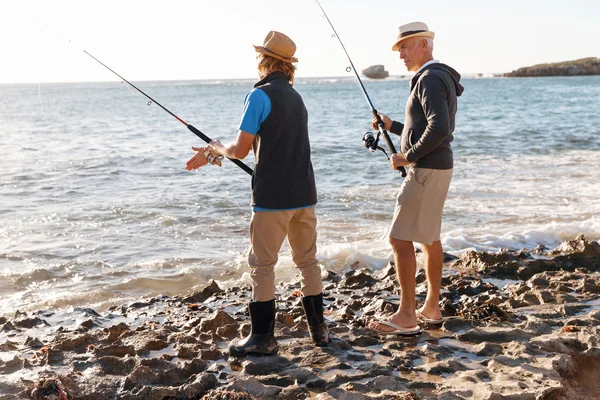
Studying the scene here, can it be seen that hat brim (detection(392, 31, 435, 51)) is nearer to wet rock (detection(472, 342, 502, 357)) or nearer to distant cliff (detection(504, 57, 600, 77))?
wet rock (detection(472, 342, 502, 357))

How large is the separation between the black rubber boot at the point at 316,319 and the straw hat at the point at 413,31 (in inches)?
64.7

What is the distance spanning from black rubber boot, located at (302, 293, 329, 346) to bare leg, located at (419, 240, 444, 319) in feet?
2.68

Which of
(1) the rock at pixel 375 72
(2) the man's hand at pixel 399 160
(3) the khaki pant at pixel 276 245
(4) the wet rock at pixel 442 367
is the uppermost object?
(1) the rock at pixel 375 72

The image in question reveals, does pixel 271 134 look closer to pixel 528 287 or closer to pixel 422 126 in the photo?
pixel 422 126

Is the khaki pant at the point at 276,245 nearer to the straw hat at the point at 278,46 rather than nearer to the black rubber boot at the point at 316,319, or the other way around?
the black rubber boot at the point at 316,319

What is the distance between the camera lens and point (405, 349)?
163 inches

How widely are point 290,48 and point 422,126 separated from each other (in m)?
0.94

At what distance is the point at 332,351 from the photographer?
13.3 ft

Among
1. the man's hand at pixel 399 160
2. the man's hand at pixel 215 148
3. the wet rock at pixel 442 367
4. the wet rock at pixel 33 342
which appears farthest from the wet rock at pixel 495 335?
the wet rock at pixel 33 342

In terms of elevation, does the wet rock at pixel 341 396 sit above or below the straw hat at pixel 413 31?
below

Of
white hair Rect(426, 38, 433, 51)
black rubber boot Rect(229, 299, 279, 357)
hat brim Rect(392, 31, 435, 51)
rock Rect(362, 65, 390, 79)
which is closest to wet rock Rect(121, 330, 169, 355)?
black rubber boot Rect(229, 299, 279, 357)

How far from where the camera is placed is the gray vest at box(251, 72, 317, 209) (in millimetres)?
3734

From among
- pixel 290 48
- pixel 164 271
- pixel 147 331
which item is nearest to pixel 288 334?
pixel 147 331

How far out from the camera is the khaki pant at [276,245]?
151 inches
